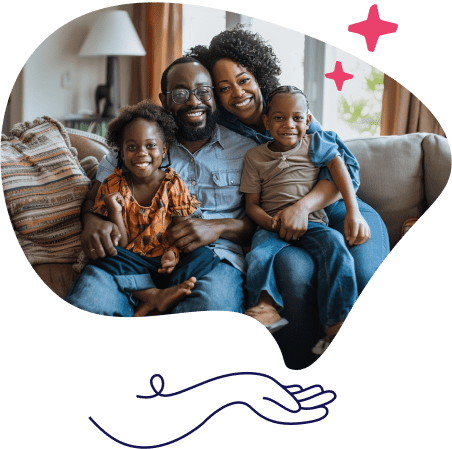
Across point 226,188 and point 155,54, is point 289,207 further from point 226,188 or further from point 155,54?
point 155,54

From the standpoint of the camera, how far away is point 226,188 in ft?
5.84

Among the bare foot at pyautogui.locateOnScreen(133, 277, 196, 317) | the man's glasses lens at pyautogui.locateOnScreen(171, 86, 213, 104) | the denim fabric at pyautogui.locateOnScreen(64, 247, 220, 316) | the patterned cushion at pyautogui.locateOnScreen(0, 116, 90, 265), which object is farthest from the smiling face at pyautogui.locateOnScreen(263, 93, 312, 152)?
the patterned cushion at pyautogui.locateOnScreen(0, 116, 90, 265)

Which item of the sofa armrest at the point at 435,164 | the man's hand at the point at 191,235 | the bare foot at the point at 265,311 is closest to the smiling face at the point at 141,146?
the man's hand at the point at 191,235

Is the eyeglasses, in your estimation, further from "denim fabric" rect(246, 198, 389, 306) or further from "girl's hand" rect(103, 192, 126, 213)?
"denim fabric" rect(246, 198, 389, 306)

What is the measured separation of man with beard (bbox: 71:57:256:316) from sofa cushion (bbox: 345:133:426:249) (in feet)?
1.47

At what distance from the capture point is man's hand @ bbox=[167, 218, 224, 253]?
1.73m

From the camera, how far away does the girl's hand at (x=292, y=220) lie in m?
1.72

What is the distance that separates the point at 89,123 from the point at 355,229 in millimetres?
951

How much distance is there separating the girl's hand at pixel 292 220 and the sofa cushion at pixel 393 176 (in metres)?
0.29

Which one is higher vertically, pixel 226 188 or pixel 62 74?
pixel 62 74

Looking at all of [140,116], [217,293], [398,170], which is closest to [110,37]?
[140,116]

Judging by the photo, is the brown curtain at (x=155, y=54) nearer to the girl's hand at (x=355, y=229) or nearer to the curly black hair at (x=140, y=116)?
the curly black hair at (x=140, y=116)

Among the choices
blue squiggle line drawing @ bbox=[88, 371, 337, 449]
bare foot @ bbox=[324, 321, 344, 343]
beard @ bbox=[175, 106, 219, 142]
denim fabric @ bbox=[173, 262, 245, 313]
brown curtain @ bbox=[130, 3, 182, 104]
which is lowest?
blue squiggle line drawing @ bbox=[88, 371, 337, 449]

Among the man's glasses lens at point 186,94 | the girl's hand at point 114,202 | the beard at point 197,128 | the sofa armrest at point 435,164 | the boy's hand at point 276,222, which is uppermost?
the man's glasses lens at point 186,94
